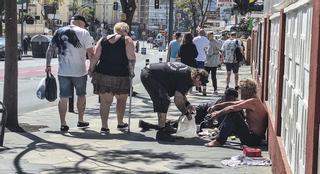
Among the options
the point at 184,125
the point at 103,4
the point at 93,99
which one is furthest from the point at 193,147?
the point at 103,4

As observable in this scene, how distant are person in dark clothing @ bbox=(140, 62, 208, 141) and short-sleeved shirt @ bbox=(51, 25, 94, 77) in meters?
1.18

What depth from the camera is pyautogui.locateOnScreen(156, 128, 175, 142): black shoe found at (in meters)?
9.15

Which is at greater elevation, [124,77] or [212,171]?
[124,77]

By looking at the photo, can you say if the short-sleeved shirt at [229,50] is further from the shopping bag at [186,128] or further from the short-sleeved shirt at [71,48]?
the shopping bag at [186,128]

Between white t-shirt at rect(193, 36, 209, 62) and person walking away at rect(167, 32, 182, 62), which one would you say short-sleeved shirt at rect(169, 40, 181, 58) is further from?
white t-shirt at rect(193, 36, 209, 62)

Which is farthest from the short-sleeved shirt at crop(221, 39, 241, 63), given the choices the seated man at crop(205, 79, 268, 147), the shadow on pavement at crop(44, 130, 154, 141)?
the seated man at crop(205, 79, 268, 147)

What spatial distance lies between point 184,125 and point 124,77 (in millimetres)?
1250

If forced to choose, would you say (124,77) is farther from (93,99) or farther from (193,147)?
(93,99)

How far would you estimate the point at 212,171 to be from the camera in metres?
7.14

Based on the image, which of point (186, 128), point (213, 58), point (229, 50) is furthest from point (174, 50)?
point (186, 128)

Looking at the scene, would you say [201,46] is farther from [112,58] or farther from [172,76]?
[172,76]

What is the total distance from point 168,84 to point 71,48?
5.72 feet

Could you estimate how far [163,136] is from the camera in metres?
9.17

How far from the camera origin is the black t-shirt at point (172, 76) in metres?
8.93
